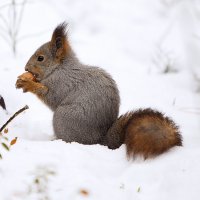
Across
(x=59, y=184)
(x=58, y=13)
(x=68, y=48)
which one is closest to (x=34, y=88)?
(x=68, y=48)

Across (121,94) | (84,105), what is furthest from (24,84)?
(121,94)

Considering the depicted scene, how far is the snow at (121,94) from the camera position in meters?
2.28

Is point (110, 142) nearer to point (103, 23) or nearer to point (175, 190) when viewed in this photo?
point (175, 190)

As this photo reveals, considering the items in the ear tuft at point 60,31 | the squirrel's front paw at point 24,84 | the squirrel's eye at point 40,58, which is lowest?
the squirrel's front paw at point 24,84

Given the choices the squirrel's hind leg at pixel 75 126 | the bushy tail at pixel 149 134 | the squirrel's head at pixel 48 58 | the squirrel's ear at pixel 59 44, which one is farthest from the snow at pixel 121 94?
the squirrel's ear at pixel 59 44

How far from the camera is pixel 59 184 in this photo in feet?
7.25

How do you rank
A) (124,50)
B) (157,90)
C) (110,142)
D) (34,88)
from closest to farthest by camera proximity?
1. (110,142)
2. (34,88)
3. (157,90)
4. (124,50)

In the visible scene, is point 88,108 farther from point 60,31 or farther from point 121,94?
point 121,94

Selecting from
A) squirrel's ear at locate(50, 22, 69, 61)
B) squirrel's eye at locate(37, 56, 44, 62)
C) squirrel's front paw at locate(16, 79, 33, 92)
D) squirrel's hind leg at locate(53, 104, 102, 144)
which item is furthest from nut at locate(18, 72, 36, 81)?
squirrel's hind leg at locate(53, 104, 102, 144)

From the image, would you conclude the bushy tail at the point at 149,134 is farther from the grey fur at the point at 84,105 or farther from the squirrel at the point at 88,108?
the grey fur at the point at 84,105

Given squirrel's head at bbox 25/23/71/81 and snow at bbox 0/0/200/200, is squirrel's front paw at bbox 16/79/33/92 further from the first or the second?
snow at bbox 0/0/200/200

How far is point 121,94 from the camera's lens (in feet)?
14.0

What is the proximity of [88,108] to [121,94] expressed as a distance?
1.13 m

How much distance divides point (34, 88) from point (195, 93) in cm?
170
